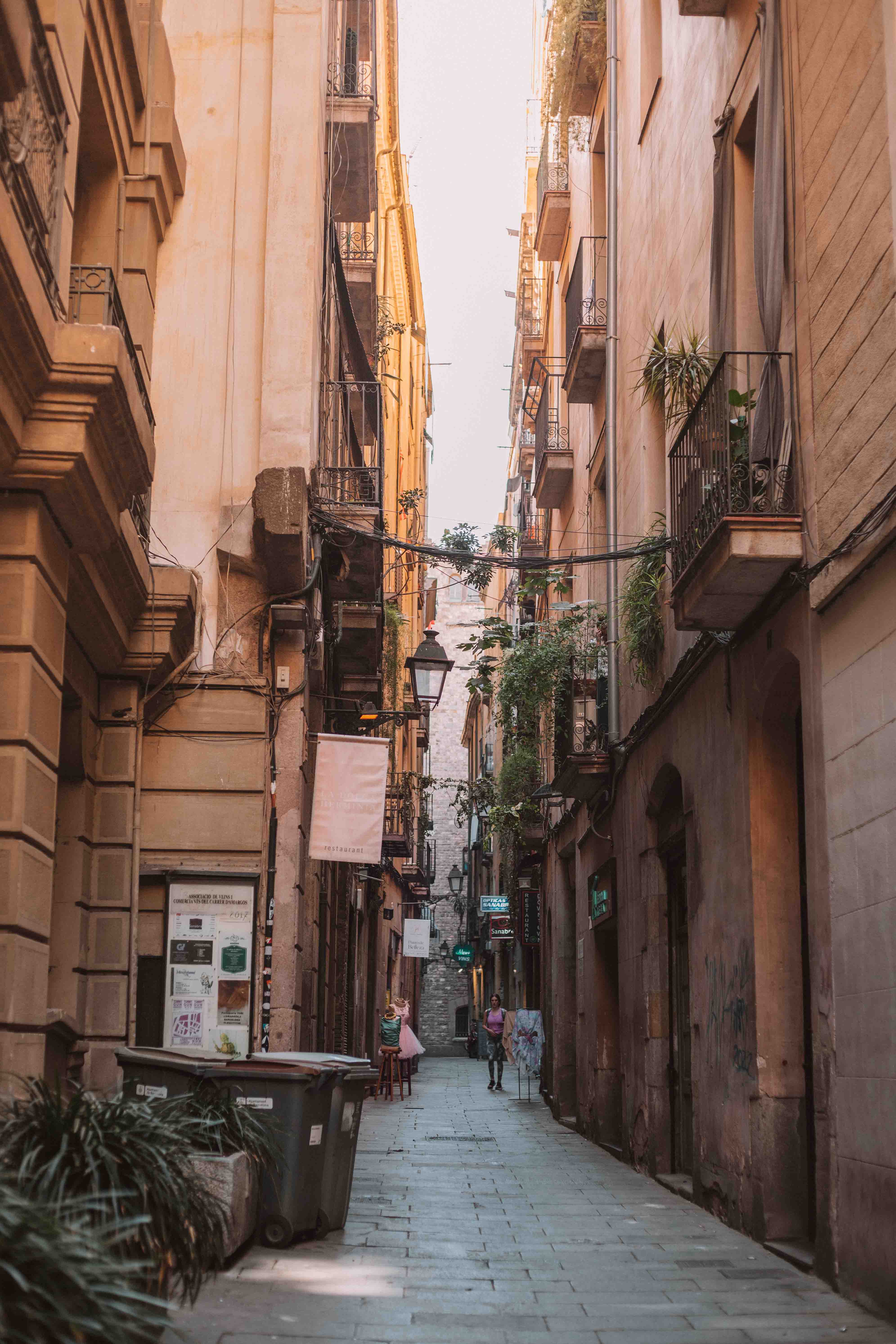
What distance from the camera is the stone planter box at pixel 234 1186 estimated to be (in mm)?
7512

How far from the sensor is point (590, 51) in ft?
62.4

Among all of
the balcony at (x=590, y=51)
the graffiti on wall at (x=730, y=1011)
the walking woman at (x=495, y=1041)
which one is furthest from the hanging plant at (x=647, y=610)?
the walking woman at (x=495, y=1041)

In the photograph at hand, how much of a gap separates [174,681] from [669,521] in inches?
183

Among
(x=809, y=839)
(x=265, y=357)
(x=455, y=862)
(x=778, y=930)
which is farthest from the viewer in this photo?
(x=455, y=862)

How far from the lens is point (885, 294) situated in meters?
7.55

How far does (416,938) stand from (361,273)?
1998 cm

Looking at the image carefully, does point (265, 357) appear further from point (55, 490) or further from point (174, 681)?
point (55, 490)

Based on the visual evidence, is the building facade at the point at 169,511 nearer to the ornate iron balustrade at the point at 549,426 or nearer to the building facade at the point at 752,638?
the building facade at the point at 752,638

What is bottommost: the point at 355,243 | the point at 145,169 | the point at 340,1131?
the point at 340,1131

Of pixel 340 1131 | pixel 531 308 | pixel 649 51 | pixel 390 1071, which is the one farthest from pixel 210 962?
pixel 531 308

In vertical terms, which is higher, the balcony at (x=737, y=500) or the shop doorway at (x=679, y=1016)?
the balcony at (x=737, y=500)

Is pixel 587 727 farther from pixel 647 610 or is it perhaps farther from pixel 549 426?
pixel 549 426

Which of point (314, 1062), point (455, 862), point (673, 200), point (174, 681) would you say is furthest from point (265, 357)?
point (455, 862)

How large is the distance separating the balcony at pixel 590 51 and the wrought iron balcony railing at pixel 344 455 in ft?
16.9
